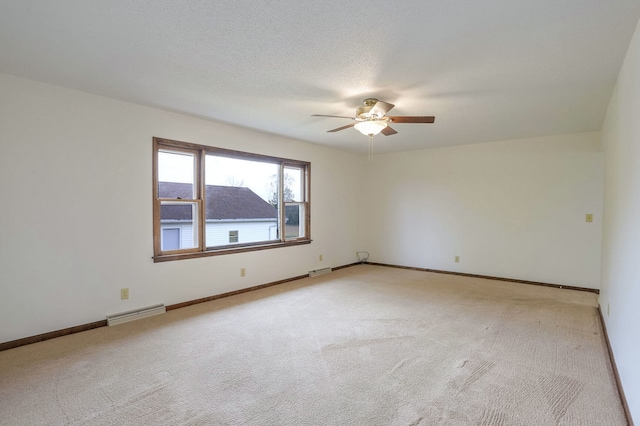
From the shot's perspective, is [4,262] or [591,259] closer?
[4,262]

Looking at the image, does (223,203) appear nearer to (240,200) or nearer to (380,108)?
(240,200)

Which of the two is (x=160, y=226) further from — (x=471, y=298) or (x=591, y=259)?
(x=591, y=259)

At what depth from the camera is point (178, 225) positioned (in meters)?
3.96

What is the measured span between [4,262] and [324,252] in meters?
4.27

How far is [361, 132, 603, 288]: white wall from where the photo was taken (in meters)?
4.58

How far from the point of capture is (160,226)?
3.73 metres

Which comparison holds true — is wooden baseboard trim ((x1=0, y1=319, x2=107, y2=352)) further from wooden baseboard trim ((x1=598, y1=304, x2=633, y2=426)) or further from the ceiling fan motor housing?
wooden baseboard trim ((x1=598, y1=304, x2=633, y2=426))

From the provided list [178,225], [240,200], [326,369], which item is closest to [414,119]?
[326,369]

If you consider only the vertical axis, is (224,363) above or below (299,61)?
below

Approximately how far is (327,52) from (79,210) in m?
2.82

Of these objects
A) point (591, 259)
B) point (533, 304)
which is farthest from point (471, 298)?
point (591, 259)

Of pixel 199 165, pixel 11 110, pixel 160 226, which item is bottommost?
pixel 160 226

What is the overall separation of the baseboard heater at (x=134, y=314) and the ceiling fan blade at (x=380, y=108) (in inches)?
127

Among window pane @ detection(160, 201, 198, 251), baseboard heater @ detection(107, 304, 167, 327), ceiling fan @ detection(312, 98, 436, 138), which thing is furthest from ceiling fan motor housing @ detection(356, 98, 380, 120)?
baseboard heater @ detection(107, 304, 167, 327)
